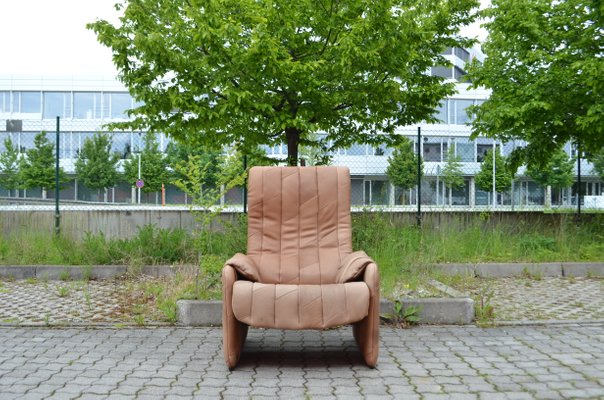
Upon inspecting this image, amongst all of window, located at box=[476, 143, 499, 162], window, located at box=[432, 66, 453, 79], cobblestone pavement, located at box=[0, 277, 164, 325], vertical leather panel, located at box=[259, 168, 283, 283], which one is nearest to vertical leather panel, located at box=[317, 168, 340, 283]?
vertical leather panel, located at box=[259, 168, 283, 283]

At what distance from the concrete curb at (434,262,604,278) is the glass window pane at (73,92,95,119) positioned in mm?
43851

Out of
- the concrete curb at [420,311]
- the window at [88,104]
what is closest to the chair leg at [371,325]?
the concrete curb at [420,311]

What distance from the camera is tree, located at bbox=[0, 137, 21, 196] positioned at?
1213 cm

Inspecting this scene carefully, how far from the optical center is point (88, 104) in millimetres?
47500

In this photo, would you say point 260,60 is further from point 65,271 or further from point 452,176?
point 452,176

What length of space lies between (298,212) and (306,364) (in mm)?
1407

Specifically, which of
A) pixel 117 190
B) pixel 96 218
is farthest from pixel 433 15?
pixel 117 190

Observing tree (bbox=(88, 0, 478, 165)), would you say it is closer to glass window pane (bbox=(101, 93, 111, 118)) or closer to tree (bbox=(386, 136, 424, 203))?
tree (bbox=(386, 136, 424, 203))

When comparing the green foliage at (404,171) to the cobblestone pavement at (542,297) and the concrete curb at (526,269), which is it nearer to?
the concrete curb at (526,269)

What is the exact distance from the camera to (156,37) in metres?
7.62

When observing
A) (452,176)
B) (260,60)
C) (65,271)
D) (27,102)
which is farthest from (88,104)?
(260,60)

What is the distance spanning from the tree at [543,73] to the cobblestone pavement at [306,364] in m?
5.96

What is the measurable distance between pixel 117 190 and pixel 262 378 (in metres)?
19.8

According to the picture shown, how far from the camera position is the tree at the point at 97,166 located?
65.1 ft
